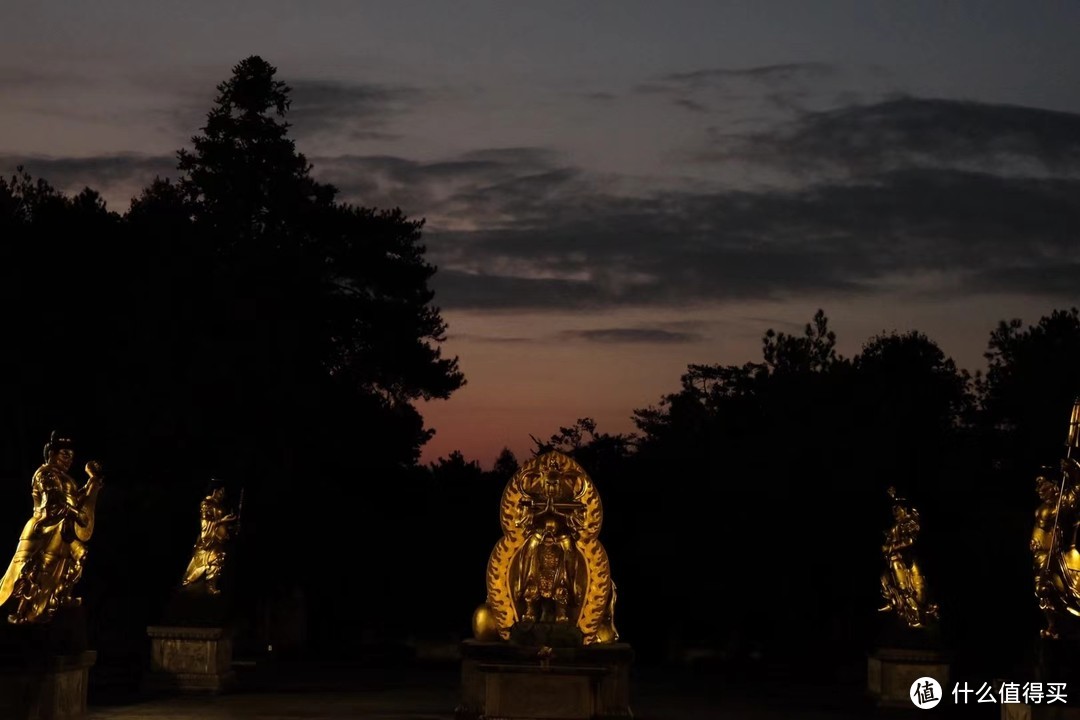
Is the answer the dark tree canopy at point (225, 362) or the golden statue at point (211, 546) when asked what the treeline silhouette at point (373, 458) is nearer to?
the dark tree canopy at point (225, 362)

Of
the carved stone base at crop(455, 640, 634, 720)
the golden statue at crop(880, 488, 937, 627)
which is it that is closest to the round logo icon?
the golden statue at crop(880, 488, 937, 627)

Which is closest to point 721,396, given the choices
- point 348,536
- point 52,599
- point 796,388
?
point 796,388

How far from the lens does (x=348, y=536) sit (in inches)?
1120

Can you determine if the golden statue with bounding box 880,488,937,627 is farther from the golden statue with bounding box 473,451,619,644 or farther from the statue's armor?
the statue's armor

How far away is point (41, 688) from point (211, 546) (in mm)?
5764

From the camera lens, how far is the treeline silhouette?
26203 millimetres

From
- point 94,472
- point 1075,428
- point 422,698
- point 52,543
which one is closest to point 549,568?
point 94,472

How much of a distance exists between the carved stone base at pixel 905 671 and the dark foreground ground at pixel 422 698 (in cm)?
23

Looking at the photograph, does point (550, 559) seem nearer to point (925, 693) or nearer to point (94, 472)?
point (94, 472)

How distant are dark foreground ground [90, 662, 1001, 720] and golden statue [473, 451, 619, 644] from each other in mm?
1811

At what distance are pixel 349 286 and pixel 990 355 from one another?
12.2m

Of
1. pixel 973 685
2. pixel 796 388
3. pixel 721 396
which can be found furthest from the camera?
pixel 721 396

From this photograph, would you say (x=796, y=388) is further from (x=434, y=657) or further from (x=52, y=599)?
(x=52, y=599)

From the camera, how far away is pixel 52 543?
14594 millimetres
